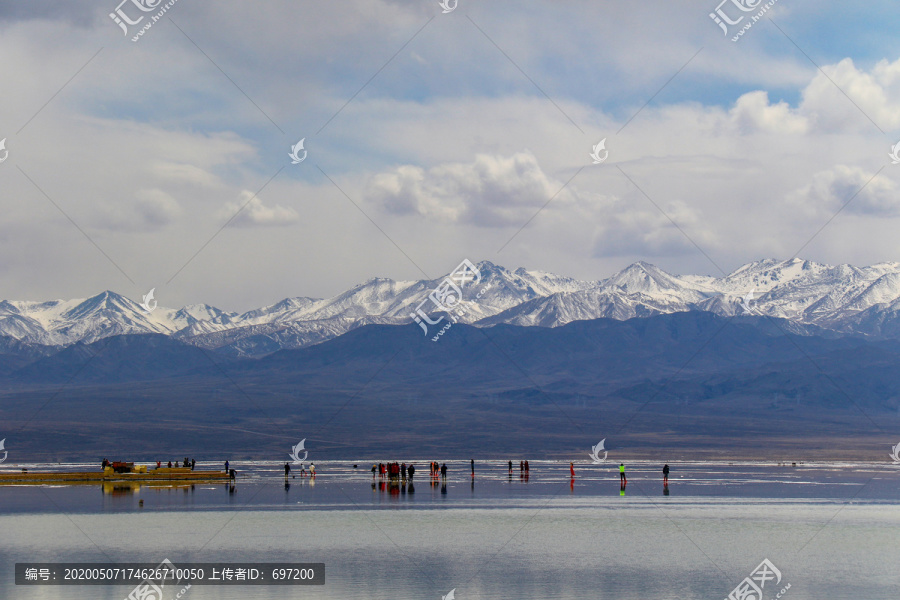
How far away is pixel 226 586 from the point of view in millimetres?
34281

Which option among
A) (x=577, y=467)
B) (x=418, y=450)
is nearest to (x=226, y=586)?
(x=577, y=467)

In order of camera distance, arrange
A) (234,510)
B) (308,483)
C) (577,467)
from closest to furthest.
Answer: (234,510) < (308,483) < (577,467)

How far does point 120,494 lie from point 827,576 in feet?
159

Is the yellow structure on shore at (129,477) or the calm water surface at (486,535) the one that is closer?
the calm water surface at (486,535)

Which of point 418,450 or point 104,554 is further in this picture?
point 418,450

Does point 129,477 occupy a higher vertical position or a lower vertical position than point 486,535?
higher

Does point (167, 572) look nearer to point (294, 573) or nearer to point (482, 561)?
point (294, 573)

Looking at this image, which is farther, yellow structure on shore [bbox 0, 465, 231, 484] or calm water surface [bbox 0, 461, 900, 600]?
yellow structure on shore [bbox 0, 465, 231, 484]

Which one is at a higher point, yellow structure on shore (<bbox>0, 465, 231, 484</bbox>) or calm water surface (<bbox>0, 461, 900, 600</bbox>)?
yellow structure on shore (<bbox>0, 465, 231, 484</bbox>)

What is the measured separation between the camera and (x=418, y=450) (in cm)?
15875

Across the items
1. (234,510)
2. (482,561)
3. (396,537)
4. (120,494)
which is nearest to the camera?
(482,561)

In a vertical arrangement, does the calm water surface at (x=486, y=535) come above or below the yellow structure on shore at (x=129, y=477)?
below

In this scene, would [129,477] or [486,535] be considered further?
[129,477]

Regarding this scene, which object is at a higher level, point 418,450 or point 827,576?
point 418,450
